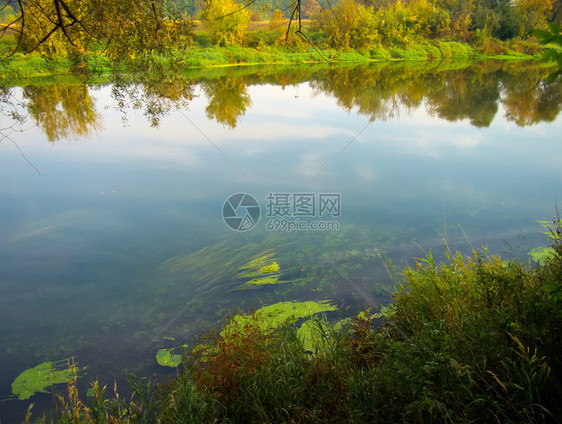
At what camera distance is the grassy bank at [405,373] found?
1706 millimetres

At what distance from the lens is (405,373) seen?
195cm

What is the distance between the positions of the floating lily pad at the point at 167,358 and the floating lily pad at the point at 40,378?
24.6 inches

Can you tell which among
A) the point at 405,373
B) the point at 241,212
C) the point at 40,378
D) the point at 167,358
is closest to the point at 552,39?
the point at 405,373

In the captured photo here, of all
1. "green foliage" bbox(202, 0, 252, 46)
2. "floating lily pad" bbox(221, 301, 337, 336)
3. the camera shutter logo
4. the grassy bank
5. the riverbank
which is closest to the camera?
the grassy bank

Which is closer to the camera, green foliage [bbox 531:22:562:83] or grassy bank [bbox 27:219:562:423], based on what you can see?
green foliage [bbox 531:22:562:83]

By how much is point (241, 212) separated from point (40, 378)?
11.5 ft

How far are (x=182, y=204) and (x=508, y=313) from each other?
5245 millimetres

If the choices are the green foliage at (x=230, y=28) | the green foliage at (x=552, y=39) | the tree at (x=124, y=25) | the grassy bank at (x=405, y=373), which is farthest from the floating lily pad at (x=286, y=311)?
the green foliage at (x=230, y=28)

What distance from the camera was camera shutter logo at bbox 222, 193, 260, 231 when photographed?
5.61 m

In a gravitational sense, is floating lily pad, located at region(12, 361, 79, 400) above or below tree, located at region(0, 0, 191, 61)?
below

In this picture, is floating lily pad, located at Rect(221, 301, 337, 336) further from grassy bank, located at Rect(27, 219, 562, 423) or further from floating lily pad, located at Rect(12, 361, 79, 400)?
floating lily pad, located at Rect(12, 361, 79, 400)

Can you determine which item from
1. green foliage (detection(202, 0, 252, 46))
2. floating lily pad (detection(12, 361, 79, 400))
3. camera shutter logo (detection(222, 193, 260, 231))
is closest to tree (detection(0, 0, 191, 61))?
camera shutter logo (detection(222, 193, 260, 231))

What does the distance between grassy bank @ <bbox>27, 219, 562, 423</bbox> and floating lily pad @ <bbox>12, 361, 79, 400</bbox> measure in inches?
15.1

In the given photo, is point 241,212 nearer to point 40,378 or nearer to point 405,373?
point 40,378
